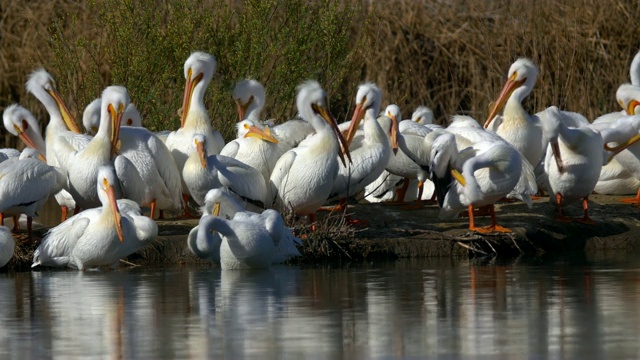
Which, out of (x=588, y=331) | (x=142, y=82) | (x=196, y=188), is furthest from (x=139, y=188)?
(x=588, y=331)

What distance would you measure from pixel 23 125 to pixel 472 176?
15.3 ft

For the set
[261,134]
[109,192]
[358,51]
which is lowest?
[109,192]

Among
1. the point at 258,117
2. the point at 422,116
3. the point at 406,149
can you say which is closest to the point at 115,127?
the point at 258,117

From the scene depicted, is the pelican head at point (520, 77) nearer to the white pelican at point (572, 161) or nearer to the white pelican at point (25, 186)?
the white pelican at point (572, 161)

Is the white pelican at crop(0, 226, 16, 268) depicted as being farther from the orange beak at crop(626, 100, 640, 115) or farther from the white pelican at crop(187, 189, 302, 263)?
the orange beak at crop(626, 100, 640, 115)

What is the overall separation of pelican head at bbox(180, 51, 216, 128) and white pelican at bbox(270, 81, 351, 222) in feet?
4.81

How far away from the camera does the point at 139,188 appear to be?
429 inches

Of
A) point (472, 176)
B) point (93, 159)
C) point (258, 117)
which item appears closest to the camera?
point (472, 176)

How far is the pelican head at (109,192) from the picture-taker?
9.45m

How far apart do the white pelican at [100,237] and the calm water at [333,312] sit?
153 mm

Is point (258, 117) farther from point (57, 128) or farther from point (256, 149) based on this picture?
point (57, 128)

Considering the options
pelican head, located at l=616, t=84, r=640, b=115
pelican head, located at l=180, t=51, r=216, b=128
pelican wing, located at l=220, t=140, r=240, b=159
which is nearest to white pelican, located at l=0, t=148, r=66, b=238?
pelican wing, located at l=220, t=140, r=240, b=159

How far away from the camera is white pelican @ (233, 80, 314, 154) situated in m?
12.2

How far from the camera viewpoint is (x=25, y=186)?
33.9ft
